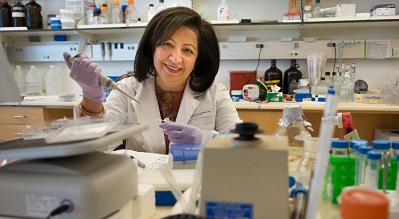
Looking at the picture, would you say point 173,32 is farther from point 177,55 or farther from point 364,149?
point 364,149

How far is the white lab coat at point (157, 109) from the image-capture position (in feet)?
5.17

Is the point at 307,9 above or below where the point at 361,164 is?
above

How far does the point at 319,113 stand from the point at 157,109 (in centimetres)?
139

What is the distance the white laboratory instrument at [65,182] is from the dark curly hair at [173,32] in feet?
3.20

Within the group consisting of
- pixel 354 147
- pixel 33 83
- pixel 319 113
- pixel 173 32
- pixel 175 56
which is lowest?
pixel 319 113

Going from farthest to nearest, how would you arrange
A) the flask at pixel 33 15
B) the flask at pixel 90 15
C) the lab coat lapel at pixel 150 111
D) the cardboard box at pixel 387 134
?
the flask at pixel 33 15 < the flask at pixel 90 15 < the cardboard box at pixel 387 134 < the lab coat lapel at pixel 150 111

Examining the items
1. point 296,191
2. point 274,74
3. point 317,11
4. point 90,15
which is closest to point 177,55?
point 296,191

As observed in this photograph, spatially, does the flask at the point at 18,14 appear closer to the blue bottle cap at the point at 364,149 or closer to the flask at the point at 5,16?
the flask at the point at 5,16

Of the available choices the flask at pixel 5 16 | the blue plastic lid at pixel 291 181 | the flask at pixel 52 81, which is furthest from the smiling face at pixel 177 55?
the flask at pixel 5 16

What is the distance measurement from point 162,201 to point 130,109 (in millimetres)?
853

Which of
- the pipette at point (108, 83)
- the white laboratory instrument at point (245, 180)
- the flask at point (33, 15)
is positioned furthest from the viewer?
the flask at point (33, 15)

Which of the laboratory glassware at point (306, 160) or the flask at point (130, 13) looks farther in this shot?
the flask at point (130, 13)

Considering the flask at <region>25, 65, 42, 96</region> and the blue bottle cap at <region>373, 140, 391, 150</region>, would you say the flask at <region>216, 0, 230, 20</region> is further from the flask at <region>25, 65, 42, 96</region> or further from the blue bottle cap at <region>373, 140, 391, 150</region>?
the blue bottle cap at <region>373, 140, 391, 150</region>

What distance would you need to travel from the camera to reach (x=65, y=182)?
623mm
